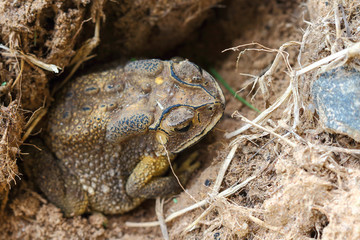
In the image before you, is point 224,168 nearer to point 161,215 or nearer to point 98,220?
point 161,215

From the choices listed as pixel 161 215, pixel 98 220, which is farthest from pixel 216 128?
pixel 98 220

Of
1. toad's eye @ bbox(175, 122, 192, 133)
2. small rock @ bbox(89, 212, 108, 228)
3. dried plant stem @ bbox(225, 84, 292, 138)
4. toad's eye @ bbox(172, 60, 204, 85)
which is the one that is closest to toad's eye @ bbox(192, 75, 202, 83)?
toad's eye @ bbox(172, 60, 204, 85)

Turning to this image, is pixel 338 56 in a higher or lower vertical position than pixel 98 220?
higher

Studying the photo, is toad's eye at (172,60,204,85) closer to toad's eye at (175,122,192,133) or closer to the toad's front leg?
toad's eye at (175,122,192,133)

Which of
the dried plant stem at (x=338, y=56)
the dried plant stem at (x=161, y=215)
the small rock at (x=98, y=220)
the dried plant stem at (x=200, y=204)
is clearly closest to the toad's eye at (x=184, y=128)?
the dried plant stem at (x=200, y=204)

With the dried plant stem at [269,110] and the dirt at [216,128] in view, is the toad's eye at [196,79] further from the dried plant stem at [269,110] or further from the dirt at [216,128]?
the dried plant stem at [269,110]

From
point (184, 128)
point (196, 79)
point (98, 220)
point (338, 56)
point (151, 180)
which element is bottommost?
point (98, 220)

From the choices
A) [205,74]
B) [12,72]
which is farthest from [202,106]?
[12,72]
